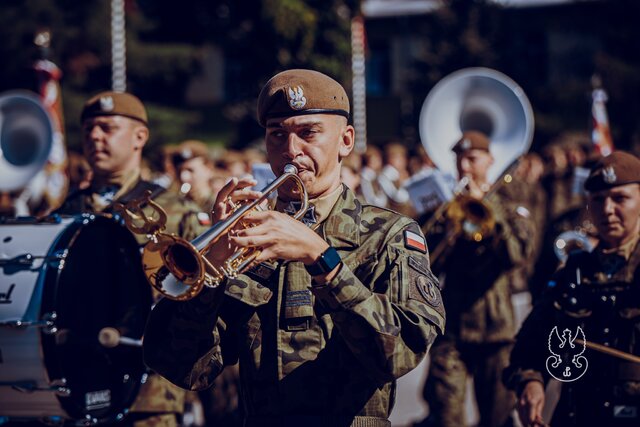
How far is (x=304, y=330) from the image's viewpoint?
3.62 metres

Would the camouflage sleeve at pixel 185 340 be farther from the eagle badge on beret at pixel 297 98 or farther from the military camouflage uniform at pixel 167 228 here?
the military camouflage uniform at pixel 167 228

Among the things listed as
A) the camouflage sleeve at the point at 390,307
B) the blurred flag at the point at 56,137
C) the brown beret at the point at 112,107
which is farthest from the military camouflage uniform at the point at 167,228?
the blurred flag at the point at 56,137

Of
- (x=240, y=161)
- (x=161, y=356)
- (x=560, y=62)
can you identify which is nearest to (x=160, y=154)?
(x=240, y=161)

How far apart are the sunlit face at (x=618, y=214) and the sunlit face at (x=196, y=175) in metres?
4.81

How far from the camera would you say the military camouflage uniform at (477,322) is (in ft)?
24.2

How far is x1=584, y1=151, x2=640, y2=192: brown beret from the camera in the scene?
4941 millimetres

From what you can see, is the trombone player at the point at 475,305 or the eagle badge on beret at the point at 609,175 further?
the trombone player at the point at 475,305

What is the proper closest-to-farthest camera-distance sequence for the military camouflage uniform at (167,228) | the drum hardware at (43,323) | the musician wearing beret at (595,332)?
1. the musician wearing beret at (595,332)
2. the drum hardware at (43,323)
3. the military camouflage uniform at (167,228)

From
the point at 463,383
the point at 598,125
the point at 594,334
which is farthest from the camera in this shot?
the point at 598,125

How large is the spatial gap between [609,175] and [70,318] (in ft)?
8.56

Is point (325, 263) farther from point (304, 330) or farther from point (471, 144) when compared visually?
point (471, 144)

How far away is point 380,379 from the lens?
136 inches

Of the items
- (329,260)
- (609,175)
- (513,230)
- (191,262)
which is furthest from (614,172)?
(513,230)

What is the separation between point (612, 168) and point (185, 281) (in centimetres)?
237
